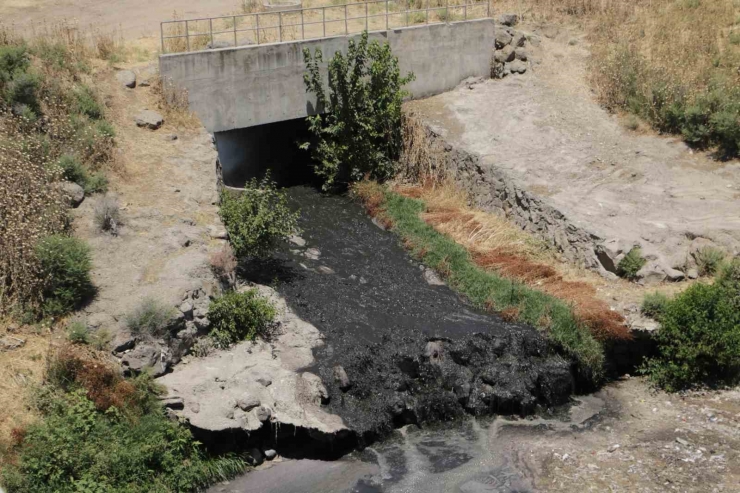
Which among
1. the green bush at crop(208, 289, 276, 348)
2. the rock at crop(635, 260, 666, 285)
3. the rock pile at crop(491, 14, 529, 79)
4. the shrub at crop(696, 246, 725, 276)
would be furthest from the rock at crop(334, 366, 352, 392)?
the rock pile at crop(491, 14, 529, 79)

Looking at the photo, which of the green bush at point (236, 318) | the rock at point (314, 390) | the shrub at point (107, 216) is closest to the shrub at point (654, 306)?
the rock at point (314, 390)

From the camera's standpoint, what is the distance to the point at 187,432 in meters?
17.5

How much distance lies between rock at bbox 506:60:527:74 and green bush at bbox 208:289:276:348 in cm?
1531

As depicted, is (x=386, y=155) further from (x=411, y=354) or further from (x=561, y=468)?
(x=561, y=468)

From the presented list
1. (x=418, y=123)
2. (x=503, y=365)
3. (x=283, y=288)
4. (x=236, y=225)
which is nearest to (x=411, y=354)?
(x=503, y=365)

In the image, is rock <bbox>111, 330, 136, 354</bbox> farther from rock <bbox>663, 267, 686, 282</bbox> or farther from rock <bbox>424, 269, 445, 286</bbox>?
rock <bbox>663, 267, 686, 282</bbox>

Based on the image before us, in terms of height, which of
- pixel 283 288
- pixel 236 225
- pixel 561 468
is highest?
pixel 236 225

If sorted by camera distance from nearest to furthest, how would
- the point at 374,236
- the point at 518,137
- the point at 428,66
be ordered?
the point at 374,236, the point at 518,137, the point at 428,66

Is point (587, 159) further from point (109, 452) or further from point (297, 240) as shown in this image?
point (109, 452)

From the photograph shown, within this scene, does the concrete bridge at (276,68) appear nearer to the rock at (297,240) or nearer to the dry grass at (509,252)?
the rock at (297,240)

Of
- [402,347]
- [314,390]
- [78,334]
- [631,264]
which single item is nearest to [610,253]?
[631,264]

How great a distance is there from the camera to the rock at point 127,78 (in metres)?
27.4

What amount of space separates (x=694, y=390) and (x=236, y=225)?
11313 millimetres

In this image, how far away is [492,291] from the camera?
2319cm
